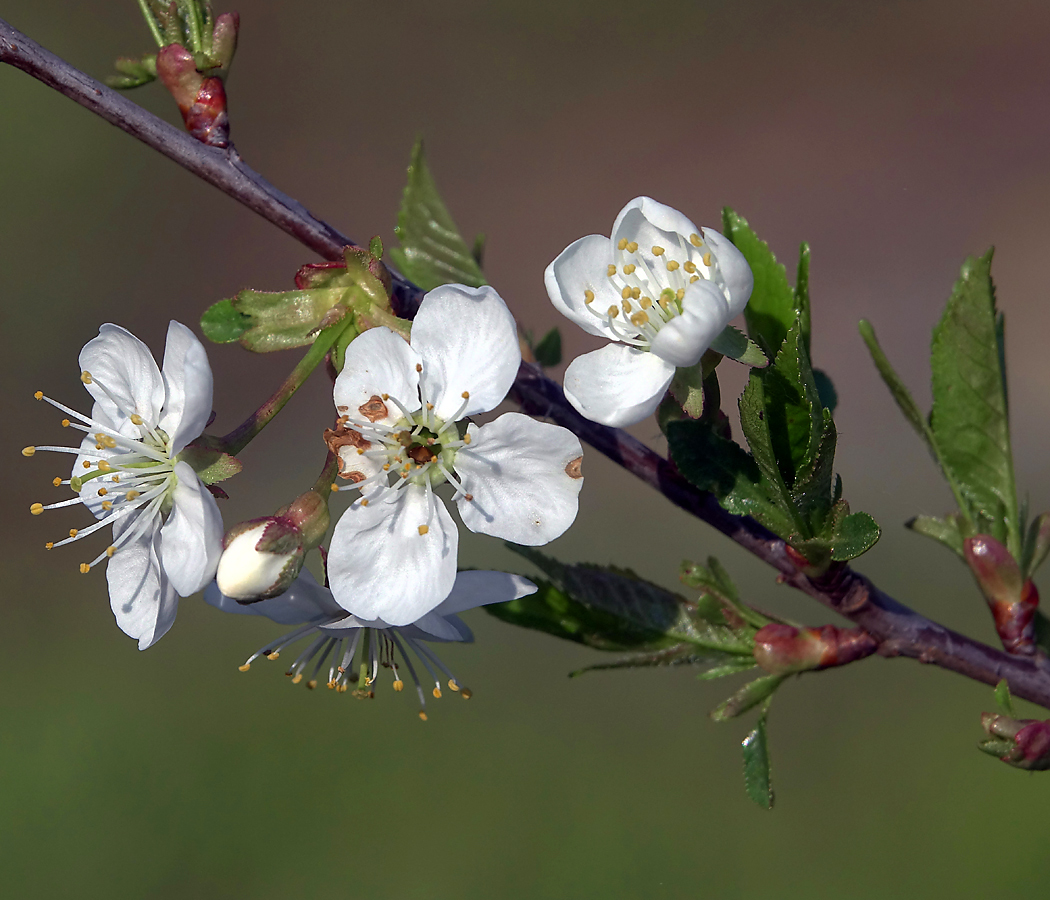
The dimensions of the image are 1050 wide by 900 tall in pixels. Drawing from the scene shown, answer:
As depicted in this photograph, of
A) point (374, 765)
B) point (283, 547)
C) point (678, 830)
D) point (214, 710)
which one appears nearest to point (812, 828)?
point (678, 830)

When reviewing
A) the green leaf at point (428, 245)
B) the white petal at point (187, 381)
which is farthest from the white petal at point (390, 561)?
the green leaf at point (428, 245)

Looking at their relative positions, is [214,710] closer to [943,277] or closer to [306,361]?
[306,361]

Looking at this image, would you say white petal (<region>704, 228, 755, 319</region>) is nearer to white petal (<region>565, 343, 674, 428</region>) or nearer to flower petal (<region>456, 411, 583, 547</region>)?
white petal (<region>565, 343, 674, 428</region>)

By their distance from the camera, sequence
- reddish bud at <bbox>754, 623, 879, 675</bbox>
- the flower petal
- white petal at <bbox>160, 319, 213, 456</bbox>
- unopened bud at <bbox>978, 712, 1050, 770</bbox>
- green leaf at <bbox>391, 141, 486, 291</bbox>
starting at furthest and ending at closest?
green leaf at <bbox>391, 141, 486, 291</bbox>
reddish bud at <bbox>754, 623, 879, 675</bbox>
unopened bud at <bbox>978, 712, 1050, 770</bbox>
the flower petal
white petal at <bbox>160, 319, 213, 456</bbox>

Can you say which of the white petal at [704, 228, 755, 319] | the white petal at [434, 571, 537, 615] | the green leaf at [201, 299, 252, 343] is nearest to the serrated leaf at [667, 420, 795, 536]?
the white petal at [704, 228, 755, 319]

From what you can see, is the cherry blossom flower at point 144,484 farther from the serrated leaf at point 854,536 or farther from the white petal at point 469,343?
the serrated leaf at point 854,536

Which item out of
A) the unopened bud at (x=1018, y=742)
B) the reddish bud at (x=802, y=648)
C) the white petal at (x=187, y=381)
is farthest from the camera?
the reddish bud at (x=802, y=648)

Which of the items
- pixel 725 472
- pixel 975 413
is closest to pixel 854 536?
pixel 725 472
